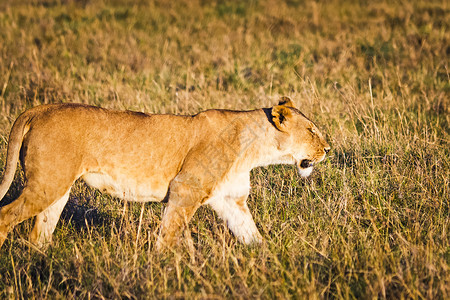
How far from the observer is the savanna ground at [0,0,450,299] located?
10.6 feet

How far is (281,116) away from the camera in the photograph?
13.3 feet

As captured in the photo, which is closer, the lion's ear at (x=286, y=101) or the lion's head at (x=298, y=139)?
the lion's head at (x=298, y=139)

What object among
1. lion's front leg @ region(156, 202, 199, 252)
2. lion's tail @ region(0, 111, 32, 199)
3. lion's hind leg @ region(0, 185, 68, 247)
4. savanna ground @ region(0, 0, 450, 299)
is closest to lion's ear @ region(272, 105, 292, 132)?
savanna ground @ region(0, 0, 450, 299)

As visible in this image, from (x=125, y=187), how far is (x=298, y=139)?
1.42 meters

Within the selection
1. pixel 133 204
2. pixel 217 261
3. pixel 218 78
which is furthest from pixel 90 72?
pixel 217 261

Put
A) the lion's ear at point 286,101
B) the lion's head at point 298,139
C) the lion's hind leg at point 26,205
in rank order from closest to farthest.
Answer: the lion's hind leg at point 26,205
the lion's head at point 298,139
the lion's ear at point 286,101

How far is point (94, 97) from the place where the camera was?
302 inches

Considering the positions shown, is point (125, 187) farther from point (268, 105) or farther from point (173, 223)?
point (268, 105)

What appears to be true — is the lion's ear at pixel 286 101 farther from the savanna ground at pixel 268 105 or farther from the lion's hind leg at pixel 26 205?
the lion's hind leg at pixel 26 205

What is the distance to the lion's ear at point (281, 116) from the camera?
400 cm

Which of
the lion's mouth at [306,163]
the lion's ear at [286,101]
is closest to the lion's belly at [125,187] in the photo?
the lion's mouth at [306,163]

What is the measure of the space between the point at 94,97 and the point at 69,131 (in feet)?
14.0

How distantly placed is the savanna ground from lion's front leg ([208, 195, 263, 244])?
14cm

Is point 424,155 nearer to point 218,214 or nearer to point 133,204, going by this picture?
point 218,214
